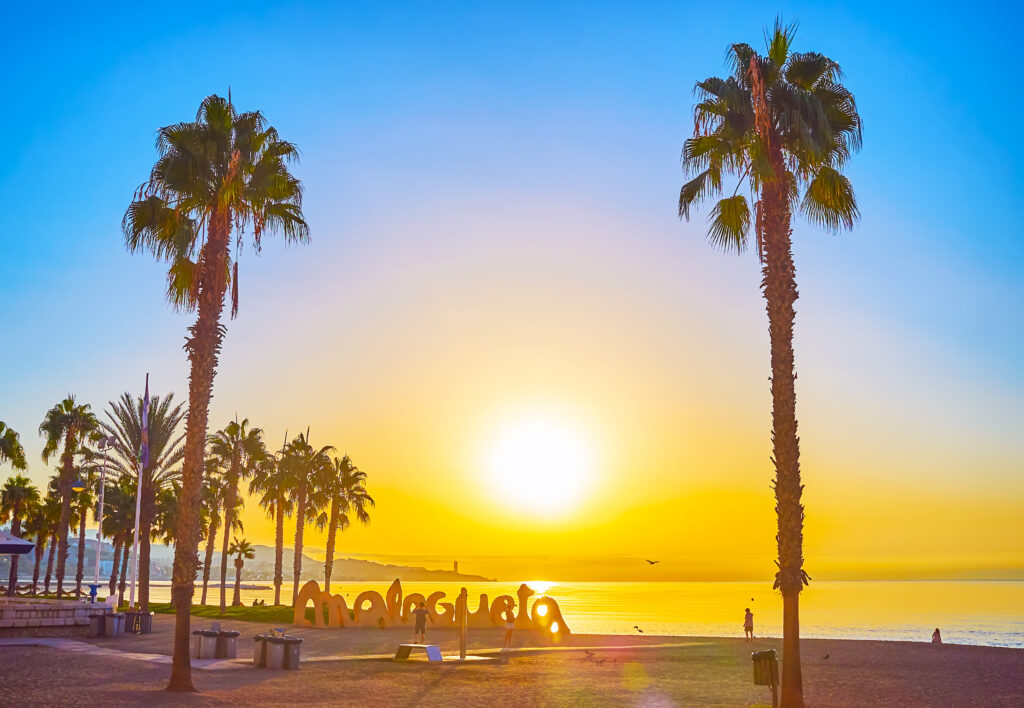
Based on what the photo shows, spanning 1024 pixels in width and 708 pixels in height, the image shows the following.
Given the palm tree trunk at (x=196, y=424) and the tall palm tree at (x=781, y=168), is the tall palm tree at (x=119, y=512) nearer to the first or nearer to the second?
the palm tree trunk at (x=196, y=424)

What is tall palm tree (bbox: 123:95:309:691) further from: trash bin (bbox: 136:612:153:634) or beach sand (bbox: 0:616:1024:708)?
trash bin (bbox: 136:612:153:634)

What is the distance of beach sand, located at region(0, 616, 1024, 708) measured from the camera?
19.9 meters

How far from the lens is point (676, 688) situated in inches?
928

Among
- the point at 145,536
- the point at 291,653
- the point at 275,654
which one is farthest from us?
the point at 145,536

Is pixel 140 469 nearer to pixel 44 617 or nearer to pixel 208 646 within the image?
pixel 44 617

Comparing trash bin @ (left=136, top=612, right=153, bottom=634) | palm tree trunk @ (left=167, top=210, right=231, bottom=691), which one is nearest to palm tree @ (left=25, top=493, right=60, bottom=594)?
trash bin @ (left=136, top=612, right=153, bottom=634)

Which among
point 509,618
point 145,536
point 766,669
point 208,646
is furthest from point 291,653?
point 145,536

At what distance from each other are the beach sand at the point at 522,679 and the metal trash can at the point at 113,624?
2.52ft

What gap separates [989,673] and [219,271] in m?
27.6

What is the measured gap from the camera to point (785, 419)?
19.4 metres

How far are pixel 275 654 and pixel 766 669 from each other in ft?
48.0

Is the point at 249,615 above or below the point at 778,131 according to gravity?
below

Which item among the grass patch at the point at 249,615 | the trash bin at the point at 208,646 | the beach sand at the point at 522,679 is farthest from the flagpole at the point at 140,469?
the trash bin at the point at 208,646

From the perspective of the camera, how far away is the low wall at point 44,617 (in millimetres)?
32156
